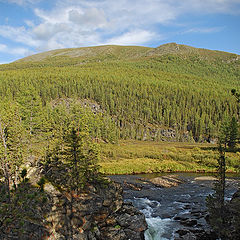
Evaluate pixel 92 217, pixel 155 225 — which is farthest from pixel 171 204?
pixel 92 217

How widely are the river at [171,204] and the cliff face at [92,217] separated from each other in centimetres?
251

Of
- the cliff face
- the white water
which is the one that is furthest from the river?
the cliff face

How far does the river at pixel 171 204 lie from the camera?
79.4 ft

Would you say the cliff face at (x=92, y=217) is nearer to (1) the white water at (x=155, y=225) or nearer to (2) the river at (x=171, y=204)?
(1) the white water at (x=155, y=225)

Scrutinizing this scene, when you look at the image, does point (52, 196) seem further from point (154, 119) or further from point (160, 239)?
point (154, 119)

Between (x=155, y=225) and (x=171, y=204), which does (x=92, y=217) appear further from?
(x=171, y=204)

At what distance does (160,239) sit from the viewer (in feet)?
72.7

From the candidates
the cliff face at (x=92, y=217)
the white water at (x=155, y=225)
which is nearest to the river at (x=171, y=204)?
the white water at (x=155, y=225)

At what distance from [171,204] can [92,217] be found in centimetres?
1484

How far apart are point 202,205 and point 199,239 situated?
33.5 ft

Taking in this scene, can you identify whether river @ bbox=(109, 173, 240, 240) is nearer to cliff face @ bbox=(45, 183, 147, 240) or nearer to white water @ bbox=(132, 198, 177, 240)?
white water @ bbox=(132, 198, 177, 240)

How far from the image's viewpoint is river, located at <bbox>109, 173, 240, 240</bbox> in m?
24.2

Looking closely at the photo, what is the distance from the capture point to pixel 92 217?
2234cm

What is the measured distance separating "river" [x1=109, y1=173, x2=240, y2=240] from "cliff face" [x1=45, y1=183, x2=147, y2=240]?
2.51 meters
